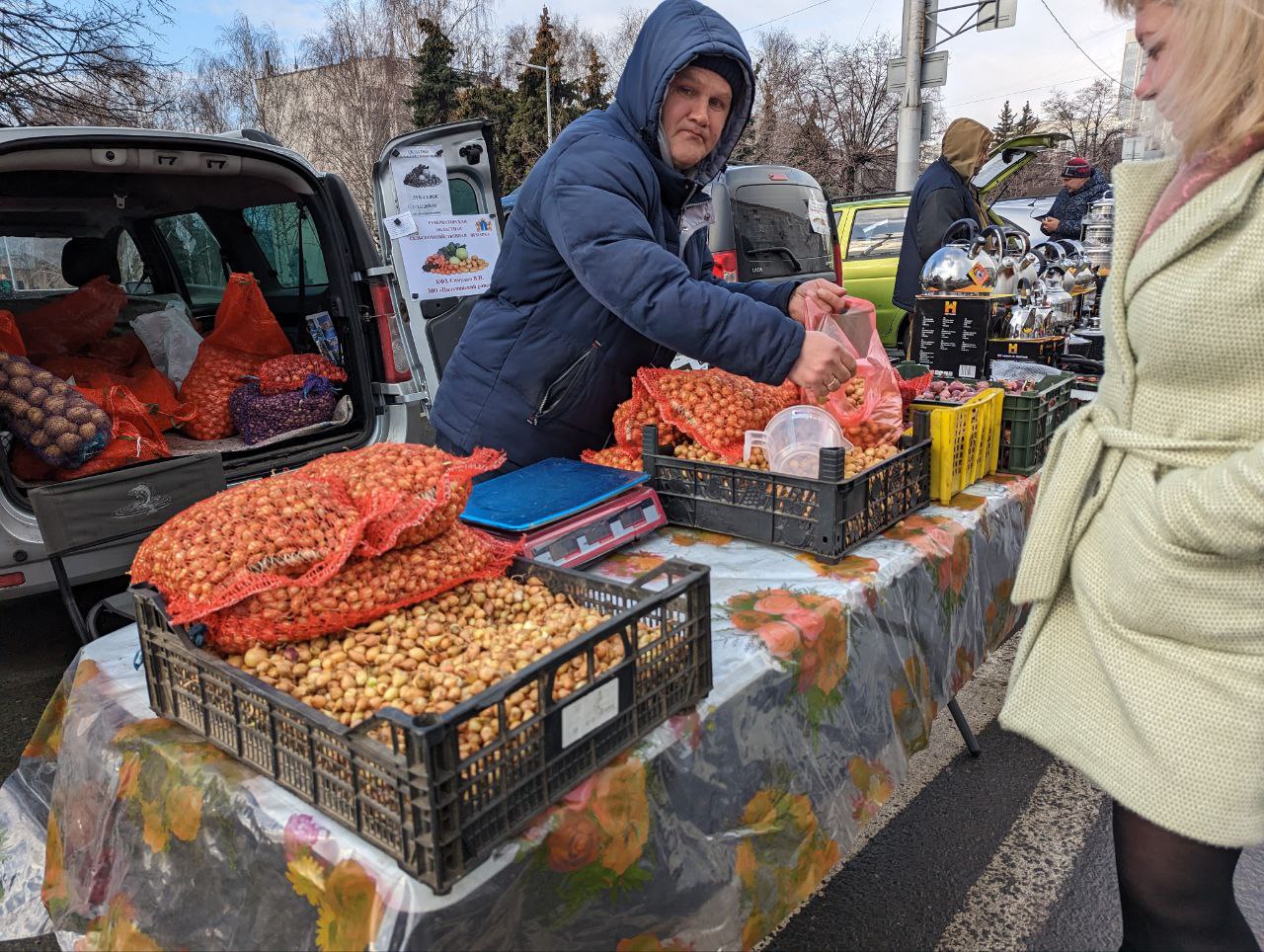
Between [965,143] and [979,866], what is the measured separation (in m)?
4.60

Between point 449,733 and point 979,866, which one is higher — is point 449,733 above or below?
above

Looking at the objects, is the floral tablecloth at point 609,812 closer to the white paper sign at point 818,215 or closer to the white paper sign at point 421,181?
the white paper sign at point 421,181

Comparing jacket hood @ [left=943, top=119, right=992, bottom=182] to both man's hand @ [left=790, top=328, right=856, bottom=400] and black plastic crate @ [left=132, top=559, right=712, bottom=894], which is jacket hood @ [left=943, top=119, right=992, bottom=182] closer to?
man's hand @ [left=790, top=328, right=856, bottom=400]

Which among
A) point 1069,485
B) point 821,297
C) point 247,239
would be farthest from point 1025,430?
point 247,239

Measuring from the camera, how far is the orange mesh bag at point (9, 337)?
370 centimetres

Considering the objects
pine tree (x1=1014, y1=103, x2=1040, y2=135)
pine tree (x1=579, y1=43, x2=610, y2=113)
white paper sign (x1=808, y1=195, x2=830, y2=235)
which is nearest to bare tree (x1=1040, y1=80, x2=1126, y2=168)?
pine tree (x1=1014, y1=103, x2=1040, y2=135)

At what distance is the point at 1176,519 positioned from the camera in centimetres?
106

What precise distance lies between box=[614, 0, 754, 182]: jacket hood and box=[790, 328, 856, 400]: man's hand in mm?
688

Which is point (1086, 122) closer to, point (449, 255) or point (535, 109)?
point (535, 109)

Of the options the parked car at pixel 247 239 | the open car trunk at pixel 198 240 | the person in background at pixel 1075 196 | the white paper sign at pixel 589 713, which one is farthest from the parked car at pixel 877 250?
the white paper sign at pixel 589 713

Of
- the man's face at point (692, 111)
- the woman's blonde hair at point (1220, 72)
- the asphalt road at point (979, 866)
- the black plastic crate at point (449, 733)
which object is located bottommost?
the asphalt road at point (979, 866)

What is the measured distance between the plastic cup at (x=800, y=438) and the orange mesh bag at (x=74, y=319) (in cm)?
415

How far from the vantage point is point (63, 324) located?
14.8 ft

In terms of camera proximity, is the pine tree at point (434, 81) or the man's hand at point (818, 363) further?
the pine tree at point (434, 81)
